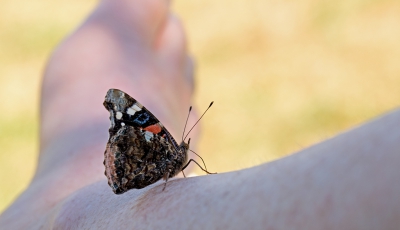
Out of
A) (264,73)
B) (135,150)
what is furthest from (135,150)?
(264,73)

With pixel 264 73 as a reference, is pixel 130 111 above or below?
above

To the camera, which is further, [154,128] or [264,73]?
[264,73]

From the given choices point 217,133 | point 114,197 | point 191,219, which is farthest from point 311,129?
point 191,219

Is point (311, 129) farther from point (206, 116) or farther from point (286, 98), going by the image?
point (206, 116)

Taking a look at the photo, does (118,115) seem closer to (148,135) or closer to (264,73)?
(148,135)

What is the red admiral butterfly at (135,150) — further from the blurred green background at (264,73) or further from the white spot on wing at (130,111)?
the blurred green background at (264,73)

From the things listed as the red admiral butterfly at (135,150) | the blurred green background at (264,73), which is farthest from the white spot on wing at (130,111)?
the blurred green background at (264,73)

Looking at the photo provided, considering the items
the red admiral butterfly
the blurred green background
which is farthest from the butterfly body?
the blurred green background
